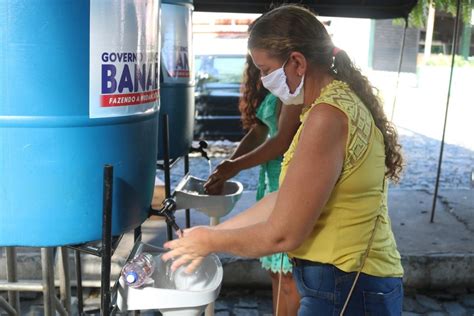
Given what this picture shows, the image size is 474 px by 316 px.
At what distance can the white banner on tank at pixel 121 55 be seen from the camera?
4.70ft

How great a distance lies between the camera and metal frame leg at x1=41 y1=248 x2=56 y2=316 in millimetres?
2012

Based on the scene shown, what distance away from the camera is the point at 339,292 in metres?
1.59

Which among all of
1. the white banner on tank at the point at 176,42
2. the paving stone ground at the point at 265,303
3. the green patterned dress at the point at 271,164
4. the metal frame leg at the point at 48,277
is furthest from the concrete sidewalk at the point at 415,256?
the metal frame leg at the point at 48,277

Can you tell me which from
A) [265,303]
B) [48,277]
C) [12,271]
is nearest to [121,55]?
[48,277]

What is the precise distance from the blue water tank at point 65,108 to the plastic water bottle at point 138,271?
0.41 ft

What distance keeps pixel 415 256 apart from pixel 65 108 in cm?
307

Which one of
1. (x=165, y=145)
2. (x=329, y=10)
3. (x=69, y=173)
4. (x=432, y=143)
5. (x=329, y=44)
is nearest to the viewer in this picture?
(x=69, y=173)

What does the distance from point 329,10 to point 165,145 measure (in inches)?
117

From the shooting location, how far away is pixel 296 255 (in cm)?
162

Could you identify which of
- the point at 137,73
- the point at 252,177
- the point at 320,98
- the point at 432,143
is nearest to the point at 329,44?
the point at 320,98

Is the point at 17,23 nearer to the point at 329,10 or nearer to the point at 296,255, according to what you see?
the point at 296,255

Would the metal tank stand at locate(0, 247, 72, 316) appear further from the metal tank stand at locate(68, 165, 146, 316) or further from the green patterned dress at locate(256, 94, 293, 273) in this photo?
the green patterned dress at locate(256, 94, 293, 273)

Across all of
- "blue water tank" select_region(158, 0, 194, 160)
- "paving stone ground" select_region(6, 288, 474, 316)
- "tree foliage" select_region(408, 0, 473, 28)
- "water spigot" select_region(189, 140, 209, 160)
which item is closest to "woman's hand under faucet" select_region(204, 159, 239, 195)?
"blue water tank" select_region(158, 0, 194, 160)

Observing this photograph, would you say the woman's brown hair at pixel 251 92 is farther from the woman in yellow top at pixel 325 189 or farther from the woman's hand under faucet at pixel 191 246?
the woman's hand under faucet at pixel 191 246
